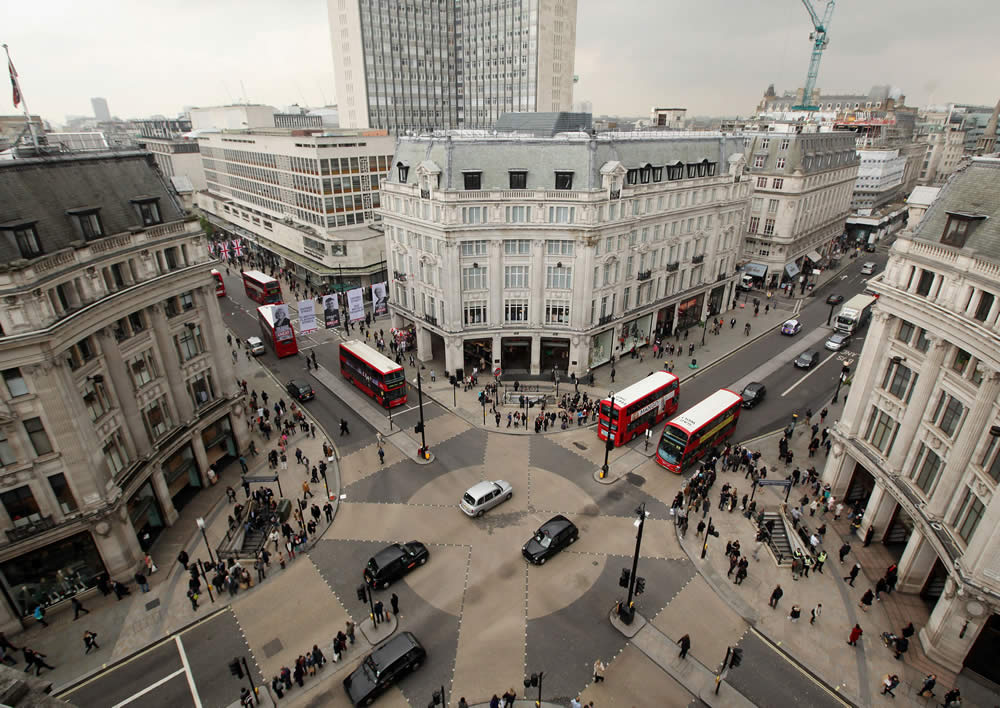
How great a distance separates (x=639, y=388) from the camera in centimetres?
4309

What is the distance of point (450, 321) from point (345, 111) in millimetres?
89768

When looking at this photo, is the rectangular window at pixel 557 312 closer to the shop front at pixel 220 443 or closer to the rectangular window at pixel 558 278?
the rectangular window at pixel 558 278

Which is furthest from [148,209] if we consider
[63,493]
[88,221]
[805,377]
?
[805,377]

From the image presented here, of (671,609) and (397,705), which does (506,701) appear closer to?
(397,705)

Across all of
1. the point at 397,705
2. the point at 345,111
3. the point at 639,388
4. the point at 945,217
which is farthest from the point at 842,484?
the point at 345,111

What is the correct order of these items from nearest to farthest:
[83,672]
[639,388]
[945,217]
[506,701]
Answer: [506,701] → [83,672] → [945,217] → [639,388]

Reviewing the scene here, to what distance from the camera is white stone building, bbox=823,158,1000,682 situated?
78.5ft

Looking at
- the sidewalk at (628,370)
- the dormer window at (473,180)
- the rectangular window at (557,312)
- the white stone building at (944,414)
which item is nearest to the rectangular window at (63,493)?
the sidewalk at (628,370)

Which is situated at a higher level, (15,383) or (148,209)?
(148,209)

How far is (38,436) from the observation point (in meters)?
26.7

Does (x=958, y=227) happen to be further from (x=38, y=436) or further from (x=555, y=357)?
(x=38, y=436)

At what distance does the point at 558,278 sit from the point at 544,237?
14.1 ft

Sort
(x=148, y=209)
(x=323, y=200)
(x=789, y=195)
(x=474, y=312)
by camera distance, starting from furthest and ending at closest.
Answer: (x=789, y=195), (x=323, y=200), (x=474, y=312), (x=148, y=209)

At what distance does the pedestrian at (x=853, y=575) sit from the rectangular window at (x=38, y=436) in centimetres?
4364
